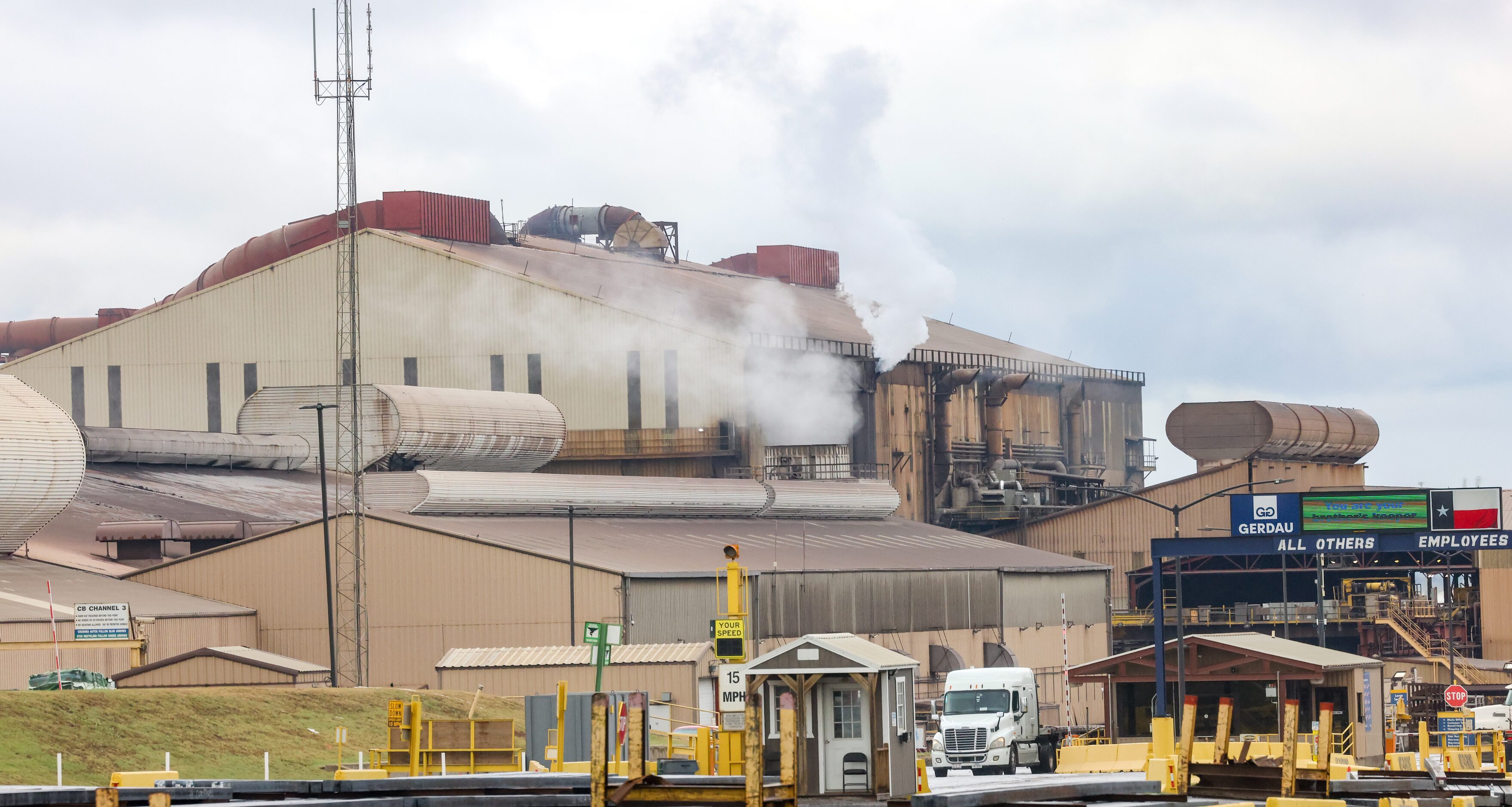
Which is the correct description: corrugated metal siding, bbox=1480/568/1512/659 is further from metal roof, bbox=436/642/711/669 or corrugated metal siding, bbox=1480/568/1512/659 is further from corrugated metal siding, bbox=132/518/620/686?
corrugated metal siding, bbox=132/518/620/686

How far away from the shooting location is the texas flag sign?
49625mm

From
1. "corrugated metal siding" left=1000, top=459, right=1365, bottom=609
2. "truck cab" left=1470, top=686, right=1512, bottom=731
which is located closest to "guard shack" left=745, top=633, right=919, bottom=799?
"truck cab" left=1470, top=686, right=1512, bottom=731

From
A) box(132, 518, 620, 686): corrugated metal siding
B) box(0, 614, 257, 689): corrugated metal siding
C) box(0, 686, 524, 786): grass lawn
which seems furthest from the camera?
box(132, 518, 620, 686): corrugated metal siding

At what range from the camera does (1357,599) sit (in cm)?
9856

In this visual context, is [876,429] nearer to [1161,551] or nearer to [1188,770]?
[1161,551]

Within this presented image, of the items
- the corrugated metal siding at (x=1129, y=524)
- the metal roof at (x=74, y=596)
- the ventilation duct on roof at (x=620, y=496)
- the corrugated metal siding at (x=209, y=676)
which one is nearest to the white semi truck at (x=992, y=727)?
the corrugated metal siding at (x=209, y=676)

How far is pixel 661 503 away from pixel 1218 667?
37506 mm

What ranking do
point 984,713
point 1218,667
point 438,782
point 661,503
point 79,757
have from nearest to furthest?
point 438,782 → point 79,757 → point 984,713 → point 1218,667 → point 661,503

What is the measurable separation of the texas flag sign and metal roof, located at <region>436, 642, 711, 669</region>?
19073 mm

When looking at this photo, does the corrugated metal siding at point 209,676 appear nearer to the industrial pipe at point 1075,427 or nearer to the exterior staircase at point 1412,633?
the exterior staircase at point 1412,633

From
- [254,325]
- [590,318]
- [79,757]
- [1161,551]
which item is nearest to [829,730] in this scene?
[79,757]

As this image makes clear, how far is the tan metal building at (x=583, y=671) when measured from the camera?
57094 millimetres

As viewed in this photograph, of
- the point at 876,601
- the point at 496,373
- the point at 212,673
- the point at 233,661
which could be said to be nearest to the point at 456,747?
the point at 233,661

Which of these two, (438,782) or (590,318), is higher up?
(590,318)
